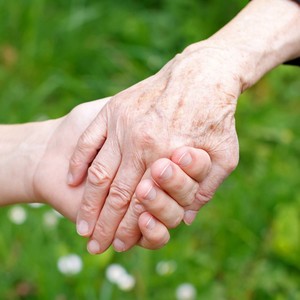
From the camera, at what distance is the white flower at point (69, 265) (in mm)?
2618

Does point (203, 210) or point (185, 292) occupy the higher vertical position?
point (185, 292)

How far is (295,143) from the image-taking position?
11.5ft

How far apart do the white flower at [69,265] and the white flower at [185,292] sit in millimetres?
353

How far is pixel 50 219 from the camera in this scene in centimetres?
289

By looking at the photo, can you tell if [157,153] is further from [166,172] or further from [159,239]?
[159,239]

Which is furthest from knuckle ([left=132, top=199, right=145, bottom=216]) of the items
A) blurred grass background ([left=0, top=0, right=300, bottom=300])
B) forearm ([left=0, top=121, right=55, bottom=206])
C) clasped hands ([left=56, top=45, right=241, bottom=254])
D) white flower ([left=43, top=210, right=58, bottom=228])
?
white flower ([left=43, top=210, right=58, bottom=228])

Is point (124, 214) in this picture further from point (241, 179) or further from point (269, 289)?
point (241, 179)

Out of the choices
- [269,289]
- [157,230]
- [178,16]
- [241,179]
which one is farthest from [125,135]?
[178,16]

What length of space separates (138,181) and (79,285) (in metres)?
0.88

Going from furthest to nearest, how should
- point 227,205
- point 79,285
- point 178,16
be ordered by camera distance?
point 178,16, point 227,205, point 79,285

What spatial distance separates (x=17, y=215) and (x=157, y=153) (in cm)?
125

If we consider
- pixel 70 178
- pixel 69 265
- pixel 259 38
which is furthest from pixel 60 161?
pixel 69 265

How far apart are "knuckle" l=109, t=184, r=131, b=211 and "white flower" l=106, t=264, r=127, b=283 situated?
2.61 feet

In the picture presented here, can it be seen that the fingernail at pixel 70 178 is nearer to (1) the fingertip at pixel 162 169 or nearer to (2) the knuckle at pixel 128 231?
(2) the knuckle at pixel 128 231
